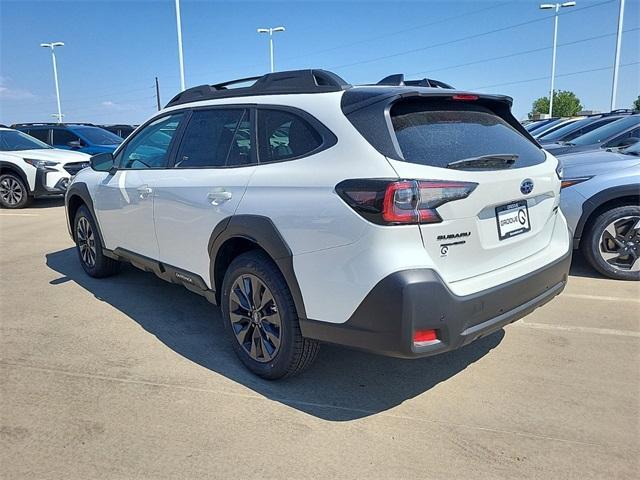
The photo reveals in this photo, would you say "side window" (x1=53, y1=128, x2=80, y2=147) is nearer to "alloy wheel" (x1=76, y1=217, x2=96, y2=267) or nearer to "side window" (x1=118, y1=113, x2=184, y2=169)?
"alloy wheel" (x1=76, y1=217, x2=96, y2=267)

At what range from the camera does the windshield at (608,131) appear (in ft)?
19.8

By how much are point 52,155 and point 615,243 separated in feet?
34.1

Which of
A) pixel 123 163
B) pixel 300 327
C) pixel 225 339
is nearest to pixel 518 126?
pixel 300 327

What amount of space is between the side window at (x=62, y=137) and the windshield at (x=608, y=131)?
12045 millimetres

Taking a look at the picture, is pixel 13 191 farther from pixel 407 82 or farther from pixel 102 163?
pixel 407 82

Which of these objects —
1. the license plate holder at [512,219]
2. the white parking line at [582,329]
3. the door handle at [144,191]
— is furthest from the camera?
the door handle at [144,191]

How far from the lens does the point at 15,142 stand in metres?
10.7

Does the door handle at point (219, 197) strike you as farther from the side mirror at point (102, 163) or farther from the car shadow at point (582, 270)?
the car shadow at point (582, 270)

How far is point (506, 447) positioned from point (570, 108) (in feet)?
270

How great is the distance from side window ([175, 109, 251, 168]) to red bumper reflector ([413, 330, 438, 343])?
152 cm

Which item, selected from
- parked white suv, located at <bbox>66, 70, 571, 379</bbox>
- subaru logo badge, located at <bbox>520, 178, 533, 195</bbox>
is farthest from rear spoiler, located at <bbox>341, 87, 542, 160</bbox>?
subaru logo badge, located at <bbox>520, 178, 533, 195</bbox>

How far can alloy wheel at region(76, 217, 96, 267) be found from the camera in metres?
5.06

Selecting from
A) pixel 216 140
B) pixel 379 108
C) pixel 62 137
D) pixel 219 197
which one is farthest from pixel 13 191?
pixel 379 108

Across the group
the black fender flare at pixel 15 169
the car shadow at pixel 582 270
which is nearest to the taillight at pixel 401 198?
the car shadow at pixel 582 270
